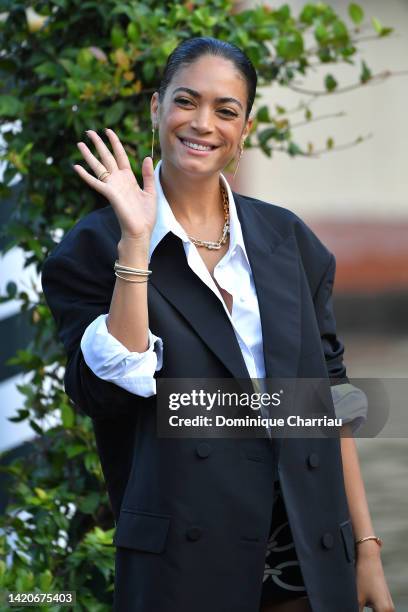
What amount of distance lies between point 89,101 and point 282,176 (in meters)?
7.83

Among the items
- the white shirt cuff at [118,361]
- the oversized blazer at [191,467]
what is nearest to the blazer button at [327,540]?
the oversized blazer at [191,467]

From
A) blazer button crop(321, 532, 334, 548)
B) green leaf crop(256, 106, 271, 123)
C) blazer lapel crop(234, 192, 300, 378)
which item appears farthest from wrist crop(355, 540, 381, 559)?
green leaf crop(256, 106, 271, 123)

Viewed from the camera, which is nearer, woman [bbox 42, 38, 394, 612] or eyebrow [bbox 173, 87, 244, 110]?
woman [bbox 42, 38, 394, 612]

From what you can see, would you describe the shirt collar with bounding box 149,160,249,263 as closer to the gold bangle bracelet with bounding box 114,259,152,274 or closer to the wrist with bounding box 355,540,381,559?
the gold bangle bracelet with bounding box 114,259,152,274

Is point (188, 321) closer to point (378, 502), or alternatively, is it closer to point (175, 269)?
point (175, 269)

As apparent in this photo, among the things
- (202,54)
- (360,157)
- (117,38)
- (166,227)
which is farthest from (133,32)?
(360,157)

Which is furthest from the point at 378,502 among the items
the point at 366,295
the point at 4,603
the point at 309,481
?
the point at 366,295

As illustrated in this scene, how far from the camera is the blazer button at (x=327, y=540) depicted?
6.89 feet

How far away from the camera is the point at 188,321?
2.04m

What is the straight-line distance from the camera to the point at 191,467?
6.57ft

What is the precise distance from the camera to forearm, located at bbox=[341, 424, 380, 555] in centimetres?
226

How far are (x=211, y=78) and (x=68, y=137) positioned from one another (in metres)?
1.17

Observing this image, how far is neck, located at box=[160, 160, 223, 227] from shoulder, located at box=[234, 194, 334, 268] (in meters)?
0.11

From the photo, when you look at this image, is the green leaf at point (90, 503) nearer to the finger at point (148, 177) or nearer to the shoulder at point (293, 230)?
the shoulder at point (293, 230)
